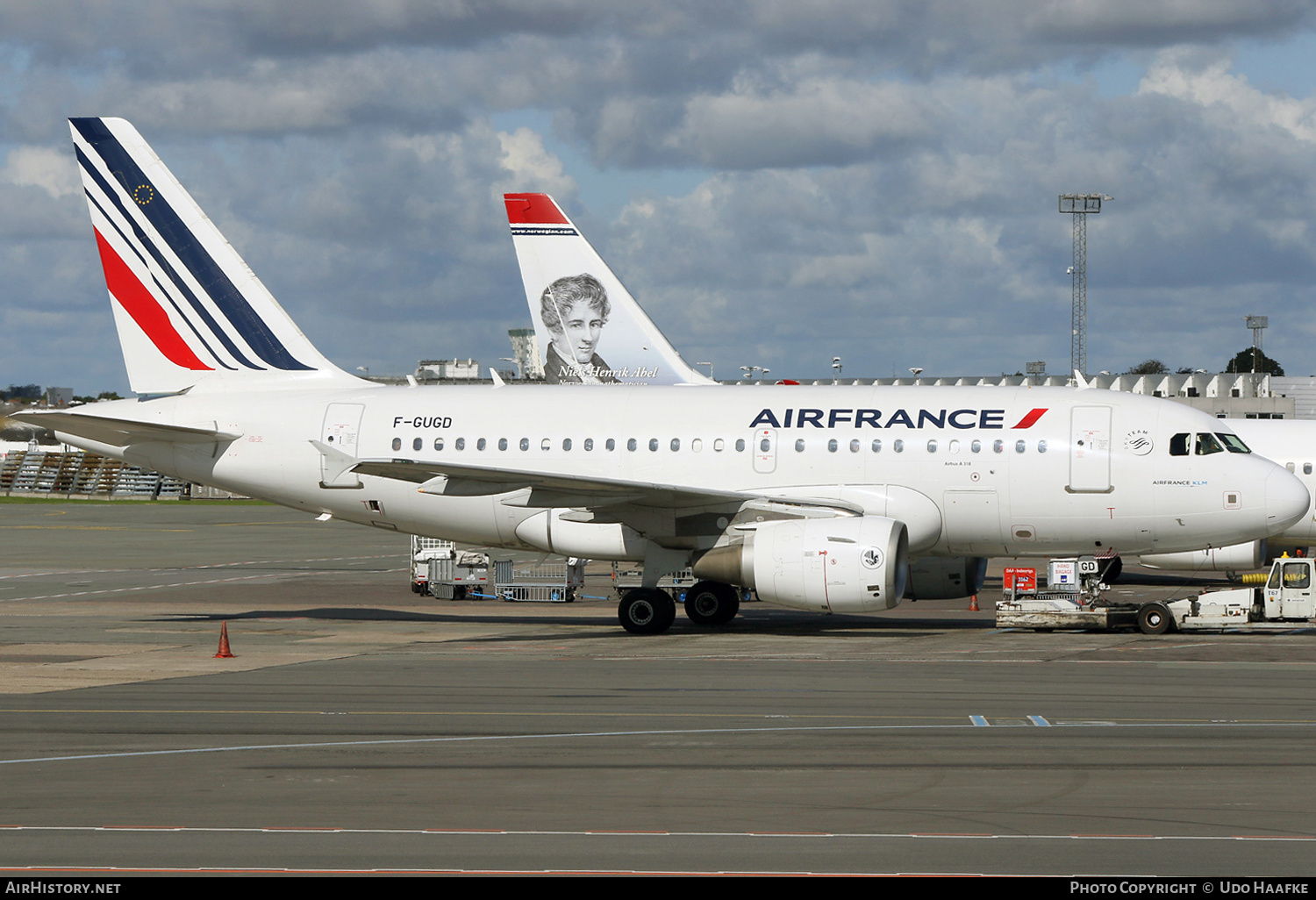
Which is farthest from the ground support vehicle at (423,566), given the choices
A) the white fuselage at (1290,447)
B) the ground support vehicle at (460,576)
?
the white fuselage at (1290,447)

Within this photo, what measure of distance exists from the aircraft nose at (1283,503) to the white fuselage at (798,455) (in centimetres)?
3

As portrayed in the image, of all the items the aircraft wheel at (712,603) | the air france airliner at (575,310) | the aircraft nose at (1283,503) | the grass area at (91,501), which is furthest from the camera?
the grass area at (91,501)

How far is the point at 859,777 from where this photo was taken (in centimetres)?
1335

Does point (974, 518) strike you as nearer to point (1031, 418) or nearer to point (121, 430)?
point (1031, 418)

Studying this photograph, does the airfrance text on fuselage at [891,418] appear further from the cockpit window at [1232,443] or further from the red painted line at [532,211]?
the red painted line at [532,211]

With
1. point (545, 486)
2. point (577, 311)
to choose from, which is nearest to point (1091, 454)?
point (545, 486)

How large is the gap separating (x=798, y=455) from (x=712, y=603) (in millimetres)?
3745

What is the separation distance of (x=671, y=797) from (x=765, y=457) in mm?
15501

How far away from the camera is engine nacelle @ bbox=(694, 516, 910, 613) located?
80.5ft

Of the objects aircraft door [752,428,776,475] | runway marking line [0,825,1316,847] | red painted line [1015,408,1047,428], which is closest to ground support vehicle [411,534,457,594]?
aircraft door [752,428,776,475]

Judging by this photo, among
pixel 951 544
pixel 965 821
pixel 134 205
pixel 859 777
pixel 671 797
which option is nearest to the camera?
pixel 965 821

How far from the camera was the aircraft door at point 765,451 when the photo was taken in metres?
27.5

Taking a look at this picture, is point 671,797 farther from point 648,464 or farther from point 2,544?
point 2,544
